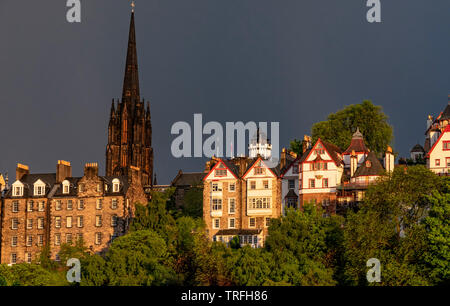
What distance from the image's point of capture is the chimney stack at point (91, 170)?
11715 cm

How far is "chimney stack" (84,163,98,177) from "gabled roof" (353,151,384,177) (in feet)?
98.0

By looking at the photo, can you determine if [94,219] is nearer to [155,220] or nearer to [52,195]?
[52,195]

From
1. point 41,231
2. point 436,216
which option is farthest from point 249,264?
point 41,231

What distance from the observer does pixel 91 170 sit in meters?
118

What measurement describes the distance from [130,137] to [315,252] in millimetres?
74362

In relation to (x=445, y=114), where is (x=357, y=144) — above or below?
below

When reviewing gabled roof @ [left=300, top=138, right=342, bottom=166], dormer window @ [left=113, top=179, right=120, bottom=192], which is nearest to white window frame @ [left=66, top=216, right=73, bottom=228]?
dormer window @ [left=113, top=179, right=120, bottom=192]

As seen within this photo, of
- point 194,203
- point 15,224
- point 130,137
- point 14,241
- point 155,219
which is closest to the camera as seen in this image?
point 155,219

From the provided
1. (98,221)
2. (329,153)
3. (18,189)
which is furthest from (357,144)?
(18,189)

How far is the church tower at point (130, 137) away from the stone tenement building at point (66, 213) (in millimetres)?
36640

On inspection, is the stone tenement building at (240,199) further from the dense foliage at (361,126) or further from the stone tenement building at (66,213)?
the dense foliage at (361,126)

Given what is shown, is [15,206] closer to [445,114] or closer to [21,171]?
[21,171]

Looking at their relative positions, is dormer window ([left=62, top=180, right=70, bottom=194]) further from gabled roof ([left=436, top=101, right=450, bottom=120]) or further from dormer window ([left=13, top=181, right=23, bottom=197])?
gabled roof ([left=436, top=101, right=450, bottom=120])
